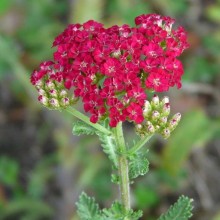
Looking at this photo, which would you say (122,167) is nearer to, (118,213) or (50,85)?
(118,213)

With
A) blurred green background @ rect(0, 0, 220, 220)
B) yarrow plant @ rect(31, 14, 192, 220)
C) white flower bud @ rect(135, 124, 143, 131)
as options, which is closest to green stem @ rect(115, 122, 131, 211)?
yarrow plant @ rect(31, 14, 192, 220)

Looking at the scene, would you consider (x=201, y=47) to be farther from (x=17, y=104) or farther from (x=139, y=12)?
(x=17, y=104)

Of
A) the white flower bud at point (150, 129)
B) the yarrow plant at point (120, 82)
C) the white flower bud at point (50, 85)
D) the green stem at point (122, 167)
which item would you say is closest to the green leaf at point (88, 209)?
the yarrow plant at point (120, 82)

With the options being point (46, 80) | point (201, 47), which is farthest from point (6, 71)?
point (46, 80)

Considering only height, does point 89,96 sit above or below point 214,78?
below

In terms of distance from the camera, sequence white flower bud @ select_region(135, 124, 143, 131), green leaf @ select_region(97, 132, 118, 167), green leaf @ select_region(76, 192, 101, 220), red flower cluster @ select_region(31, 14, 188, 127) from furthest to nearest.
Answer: green leaf @ select_region(76, 192, 101, 220)
green leaf @ select_region(97, 132, 118, 167)
white flower bud @ select_region(135, 124, 143, 131)
red flower cluster @ select_region(31, 14, 188, 127)

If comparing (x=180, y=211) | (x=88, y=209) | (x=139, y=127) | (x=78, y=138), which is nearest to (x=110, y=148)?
(x=139, y=127)

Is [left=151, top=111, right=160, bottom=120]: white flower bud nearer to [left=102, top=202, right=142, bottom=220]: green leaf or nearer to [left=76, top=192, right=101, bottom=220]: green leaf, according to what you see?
[left=102, top=202, right=142, bottom=220]: green leaf
